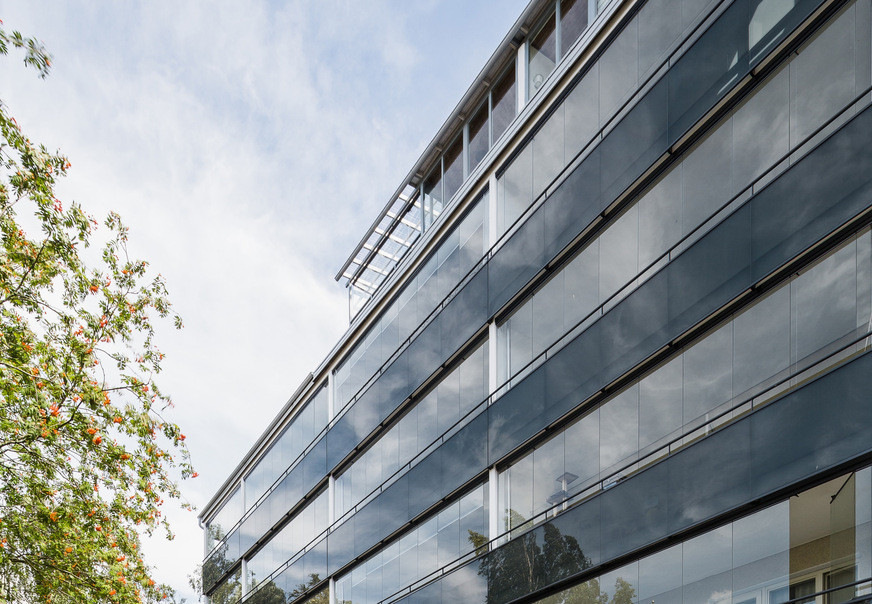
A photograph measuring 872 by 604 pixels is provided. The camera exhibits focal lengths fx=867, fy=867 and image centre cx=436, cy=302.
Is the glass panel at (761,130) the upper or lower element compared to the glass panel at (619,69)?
lower

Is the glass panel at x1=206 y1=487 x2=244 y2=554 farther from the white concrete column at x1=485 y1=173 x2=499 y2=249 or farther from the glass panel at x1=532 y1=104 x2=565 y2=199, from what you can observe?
the glass panel at x1=532 y1=104 x2=565 y2=199

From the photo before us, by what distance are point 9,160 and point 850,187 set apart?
1130cm

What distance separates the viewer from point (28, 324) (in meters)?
13.3

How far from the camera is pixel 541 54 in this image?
20.1 metres

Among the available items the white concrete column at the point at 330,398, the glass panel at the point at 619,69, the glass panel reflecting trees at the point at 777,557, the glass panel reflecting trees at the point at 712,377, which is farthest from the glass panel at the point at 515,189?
the white concrete column at the point at 330,398

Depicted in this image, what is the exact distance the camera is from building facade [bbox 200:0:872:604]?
11656 millimetres

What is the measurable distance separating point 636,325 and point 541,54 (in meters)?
8.02

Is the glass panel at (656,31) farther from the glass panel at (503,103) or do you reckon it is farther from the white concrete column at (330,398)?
the white concrete column at (330,398)

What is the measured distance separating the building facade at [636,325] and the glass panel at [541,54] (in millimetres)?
81

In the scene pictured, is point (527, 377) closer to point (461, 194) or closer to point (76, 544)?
point (461, 194)

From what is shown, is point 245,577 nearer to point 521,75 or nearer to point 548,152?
point 548,152

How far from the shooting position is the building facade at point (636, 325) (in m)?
11.7

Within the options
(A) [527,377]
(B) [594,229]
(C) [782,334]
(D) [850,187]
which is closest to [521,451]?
(A) [527,377]

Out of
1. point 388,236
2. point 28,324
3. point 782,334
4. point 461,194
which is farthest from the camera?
point 388,236
